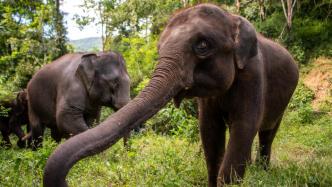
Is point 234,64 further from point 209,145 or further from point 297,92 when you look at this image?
point 297,92

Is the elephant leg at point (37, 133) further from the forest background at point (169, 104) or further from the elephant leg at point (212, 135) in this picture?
the elephant leg at point (212, 135)

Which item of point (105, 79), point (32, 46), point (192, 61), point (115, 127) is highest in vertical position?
point (192, 61)

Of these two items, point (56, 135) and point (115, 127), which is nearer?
point (115, 127)

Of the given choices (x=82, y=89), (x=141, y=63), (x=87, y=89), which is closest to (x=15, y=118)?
(x=82, y=89)

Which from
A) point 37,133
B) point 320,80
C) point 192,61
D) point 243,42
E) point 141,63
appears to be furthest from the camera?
point 141,63

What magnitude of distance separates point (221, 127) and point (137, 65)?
1360 cm

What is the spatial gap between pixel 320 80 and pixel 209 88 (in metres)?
13.6

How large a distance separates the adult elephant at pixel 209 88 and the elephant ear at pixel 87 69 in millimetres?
3397

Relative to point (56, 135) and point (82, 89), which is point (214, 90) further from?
point (56, 135)

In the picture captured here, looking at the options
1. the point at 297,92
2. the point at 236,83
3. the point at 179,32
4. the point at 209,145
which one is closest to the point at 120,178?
the point at 209,145

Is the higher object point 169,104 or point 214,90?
point 214,90

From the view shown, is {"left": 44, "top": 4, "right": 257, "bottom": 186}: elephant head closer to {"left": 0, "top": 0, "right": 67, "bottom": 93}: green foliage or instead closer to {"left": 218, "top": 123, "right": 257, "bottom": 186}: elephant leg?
{"left": 218, "top": 123, "right": 257, "bottom": 186}: elephant leg

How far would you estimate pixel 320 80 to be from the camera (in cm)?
1645

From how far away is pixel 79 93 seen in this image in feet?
26.3
